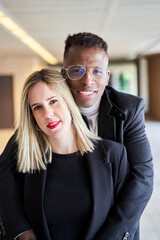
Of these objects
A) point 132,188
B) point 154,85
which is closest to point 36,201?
point 132,188

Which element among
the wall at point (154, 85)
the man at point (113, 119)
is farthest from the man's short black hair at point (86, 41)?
the wall at point (154, 85)

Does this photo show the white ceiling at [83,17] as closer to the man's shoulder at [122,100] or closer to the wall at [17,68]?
the man's shoulder at [122,100]

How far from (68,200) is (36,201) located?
170 millimetres

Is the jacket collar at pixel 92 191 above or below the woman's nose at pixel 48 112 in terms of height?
below

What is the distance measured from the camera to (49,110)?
52.5 inches

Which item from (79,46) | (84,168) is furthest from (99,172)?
(79,46)

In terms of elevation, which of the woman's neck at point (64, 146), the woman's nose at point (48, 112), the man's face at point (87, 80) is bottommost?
the woman's neck at point (64, 146)

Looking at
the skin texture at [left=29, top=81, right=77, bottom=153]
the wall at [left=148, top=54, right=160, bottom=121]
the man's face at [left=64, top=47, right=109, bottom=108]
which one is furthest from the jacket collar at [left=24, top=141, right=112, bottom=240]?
the wall at [left=148, top=54, right=160, bottom=121]

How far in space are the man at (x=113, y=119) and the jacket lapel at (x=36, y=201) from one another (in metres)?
0.33

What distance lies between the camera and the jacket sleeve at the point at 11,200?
1.40 metres

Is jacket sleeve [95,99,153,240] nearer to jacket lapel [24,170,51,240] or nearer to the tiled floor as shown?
jacket lapel [24,170,51,240]

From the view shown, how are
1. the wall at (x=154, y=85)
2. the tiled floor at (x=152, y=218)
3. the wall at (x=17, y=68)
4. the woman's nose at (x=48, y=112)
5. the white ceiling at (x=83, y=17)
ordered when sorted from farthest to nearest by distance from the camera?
the wall at (x=154, y=85)
the wall at (x=17, y=68)
the white ceiling at (x=83, y=17)
the tiled floor at (x=152, y=218)
the woman's nose at (x=48, y=112)

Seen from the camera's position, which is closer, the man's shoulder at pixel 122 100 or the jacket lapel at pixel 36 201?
the jacket lapel at pixel 36 201

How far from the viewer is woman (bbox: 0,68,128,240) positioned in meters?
1.33
